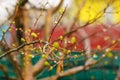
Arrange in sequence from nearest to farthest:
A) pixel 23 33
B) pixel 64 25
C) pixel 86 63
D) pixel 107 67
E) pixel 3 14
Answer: pixel 23 33
pixel 3 14
pixel 86 63
pixel 64 25
pixel 107 67

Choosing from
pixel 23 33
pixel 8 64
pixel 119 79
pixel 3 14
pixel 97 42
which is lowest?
pixel 119 79

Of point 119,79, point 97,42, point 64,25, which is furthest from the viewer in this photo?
point 97,42

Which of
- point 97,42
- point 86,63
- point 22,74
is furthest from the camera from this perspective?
point 97,42

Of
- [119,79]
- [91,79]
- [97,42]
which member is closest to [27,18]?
[119,79]

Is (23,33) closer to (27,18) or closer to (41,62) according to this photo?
(27,18)

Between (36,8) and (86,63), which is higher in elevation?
(36,8)

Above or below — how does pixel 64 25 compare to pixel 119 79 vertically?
above

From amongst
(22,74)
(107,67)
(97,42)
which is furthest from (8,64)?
(97,42)

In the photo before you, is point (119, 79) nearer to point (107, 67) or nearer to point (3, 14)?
point (3, 14)

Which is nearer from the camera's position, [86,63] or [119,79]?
[119,79]
